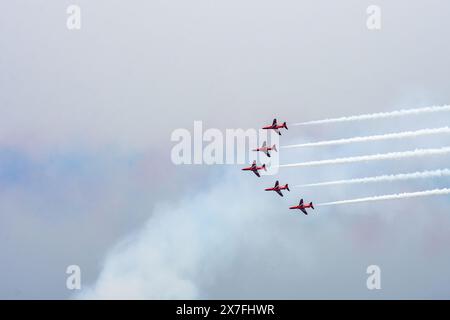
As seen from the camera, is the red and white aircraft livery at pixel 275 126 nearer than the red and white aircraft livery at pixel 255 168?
Yes

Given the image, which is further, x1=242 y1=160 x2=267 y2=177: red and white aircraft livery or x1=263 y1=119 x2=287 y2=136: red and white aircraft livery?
x1=242 y1=160 x2=267 y2=177: red and white aircraft livery

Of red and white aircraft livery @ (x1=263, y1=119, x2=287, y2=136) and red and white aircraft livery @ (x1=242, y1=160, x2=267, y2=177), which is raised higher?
red and white aircraft livery @ (x1=263, y1=119, x2=287, y2=136)

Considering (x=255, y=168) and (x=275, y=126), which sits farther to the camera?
(x=255, y=168)

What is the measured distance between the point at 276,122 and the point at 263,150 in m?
4.85

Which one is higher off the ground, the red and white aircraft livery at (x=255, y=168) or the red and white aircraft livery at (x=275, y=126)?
the red and white aircraft livery at (x=275, y=126)

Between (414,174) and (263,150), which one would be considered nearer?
(414,174)

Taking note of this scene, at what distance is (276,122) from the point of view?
14625 cm
